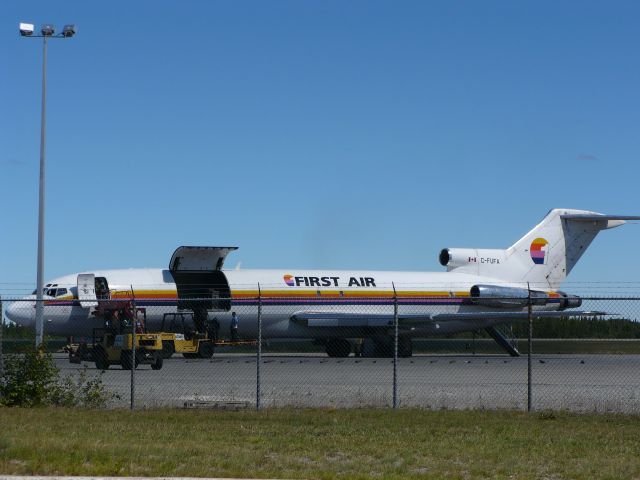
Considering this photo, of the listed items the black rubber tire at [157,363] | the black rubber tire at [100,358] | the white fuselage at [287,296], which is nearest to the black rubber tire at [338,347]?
the white fuselage at [287,296]

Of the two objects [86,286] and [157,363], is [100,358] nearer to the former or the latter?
[157,363]

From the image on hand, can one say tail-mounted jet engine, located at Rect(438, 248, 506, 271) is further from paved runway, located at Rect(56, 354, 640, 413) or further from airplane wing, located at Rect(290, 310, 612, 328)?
paved runway, located at Rect(56, 354, 640, 413)

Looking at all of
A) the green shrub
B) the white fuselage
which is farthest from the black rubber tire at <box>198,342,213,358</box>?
the green shrub

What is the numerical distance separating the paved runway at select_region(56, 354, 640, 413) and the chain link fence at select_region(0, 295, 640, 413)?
40 mm

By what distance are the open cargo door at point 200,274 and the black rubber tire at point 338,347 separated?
6112mm

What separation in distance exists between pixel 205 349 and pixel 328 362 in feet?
14.4

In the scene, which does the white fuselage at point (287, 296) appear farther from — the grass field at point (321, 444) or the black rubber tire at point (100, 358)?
the grass field at point (321, 444)

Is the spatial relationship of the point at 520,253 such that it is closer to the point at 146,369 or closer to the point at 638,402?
the point at 146,369

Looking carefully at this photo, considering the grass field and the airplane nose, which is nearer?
the grass field

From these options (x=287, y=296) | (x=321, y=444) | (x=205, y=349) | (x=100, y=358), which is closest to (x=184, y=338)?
(x=205, y=349)

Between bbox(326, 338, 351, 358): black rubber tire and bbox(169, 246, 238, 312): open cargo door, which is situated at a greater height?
bbox(169, 246, 238, 312): open cargo door

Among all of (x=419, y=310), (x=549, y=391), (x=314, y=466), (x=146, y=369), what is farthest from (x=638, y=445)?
(x=419, y=310)

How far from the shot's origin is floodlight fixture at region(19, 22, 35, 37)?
96.1 ft

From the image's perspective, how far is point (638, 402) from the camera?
2091 centimetres
